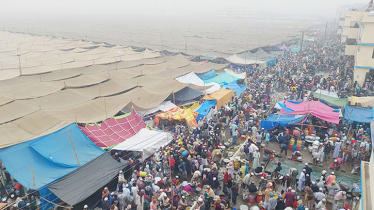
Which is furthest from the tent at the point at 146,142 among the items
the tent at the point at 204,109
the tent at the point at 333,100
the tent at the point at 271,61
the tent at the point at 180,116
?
the tent at the point at 271,61

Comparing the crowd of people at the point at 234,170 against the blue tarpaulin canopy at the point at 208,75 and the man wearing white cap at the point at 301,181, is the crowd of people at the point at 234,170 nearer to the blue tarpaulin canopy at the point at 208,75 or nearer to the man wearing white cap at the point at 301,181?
the man wearing white cap at the point at 301,181

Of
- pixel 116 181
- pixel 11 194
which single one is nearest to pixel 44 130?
pixel 11 194

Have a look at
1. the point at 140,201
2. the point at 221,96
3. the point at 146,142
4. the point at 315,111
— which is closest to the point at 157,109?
the point at 221,96

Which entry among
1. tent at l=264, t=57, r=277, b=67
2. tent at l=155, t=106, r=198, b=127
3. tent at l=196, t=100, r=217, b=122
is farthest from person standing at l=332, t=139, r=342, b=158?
tent at l=264, t=57, r=277, b=67

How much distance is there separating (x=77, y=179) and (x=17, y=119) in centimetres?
480

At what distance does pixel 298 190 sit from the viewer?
9.37 m

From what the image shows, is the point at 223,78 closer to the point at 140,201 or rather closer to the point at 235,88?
the point at 235,88

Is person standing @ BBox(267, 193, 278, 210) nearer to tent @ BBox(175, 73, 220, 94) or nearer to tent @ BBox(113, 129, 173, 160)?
tent @ BBox(113, 129, 173, 160)

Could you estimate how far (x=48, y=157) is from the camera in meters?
9.33

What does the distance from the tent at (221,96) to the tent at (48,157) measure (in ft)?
27.0

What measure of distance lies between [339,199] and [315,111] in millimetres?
5313

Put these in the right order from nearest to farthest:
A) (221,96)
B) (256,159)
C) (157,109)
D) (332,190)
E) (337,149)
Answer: (332,190) < (256,159) < (337,149) < (157,109) < (221,96)

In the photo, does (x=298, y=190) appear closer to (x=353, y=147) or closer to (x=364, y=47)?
(x=353, y=147)

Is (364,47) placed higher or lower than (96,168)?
higher
